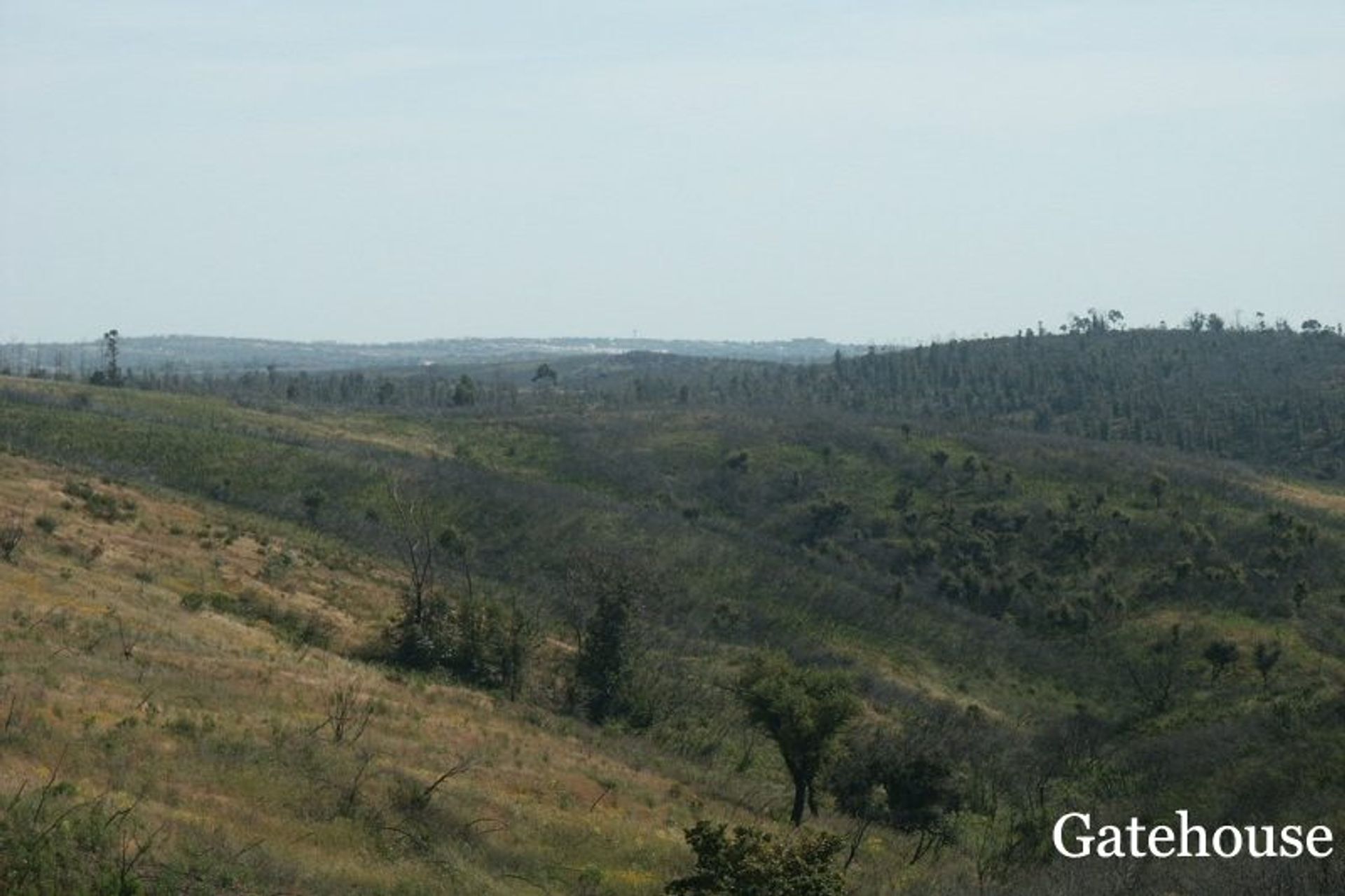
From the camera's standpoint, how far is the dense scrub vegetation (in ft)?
134

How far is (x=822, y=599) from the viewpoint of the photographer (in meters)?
81.1

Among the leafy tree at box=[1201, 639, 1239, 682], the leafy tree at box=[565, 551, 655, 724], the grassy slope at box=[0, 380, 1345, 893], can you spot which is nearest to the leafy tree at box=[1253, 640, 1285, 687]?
the grassy slope at box=[0, 380, 1345, 893]

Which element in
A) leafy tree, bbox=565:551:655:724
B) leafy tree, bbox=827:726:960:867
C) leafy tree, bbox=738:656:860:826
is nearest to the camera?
leafy tree, bbox=738:656:860:826

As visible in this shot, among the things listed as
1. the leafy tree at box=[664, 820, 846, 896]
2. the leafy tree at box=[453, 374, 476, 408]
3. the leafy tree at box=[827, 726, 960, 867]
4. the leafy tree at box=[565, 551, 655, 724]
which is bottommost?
the leafy tree at box=[827, 726, 960, 867]

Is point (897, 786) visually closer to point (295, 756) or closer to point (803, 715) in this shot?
point (803, 715)

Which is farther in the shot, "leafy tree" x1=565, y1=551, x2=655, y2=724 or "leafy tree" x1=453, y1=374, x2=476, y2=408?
"leafy tree" x1=453, y1=374, x2=476, y2=408

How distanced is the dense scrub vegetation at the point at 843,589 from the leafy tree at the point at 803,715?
112mm

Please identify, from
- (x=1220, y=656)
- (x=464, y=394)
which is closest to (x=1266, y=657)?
(x=1220, y=656)

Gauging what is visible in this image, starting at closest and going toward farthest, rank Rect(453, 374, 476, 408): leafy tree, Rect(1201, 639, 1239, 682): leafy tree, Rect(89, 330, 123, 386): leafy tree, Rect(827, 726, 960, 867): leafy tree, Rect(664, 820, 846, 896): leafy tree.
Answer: Rect(664, 820, 846, 896): leafy tree → Rect(827, 726, 960, 867): leafy tree → Rect(1201, 639, 1239, 682): leafy tree → Rect(89, 330, 123, 386): leafy tree → Rect(453, 374, 476, 408): leafy tree

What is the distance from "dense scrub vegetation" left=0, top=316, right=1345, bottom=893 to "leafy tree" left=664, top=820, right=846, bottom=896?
0.25ft

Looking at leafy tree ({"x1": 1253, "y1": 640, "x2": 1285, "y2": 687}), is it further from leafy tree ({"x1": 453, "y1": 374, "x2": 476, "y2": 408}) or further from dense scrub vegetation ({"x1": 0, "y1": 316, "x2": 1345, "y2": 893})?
leafy tree ({"x1": 453, "y1": 374, "x2": 476, "y2": 408})

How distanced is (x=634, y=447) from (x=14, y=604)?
86.5 metres

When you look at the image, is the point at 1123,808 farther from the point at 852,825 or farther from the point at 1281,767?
the point at 852,825

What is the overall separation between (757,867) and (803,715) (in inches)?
817
